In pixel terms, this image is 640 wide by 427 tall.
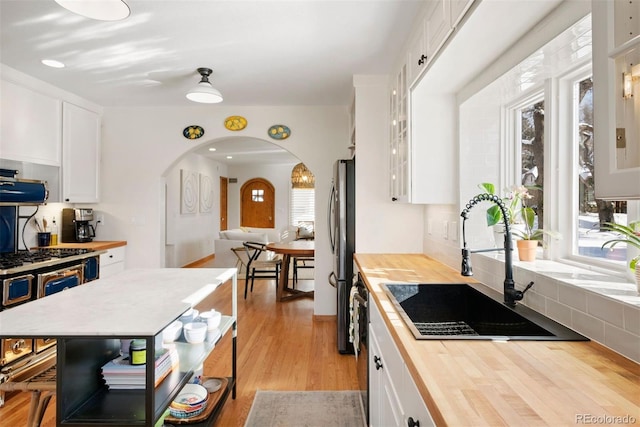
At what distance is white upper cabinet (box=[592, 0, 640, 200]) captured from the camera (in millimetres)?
707

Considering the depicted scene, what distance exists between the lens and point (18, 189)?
2971mm

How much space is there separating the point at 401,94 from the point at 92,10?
1.94 meters

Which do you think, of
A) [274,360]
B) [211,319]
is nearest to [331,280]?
[274,360]

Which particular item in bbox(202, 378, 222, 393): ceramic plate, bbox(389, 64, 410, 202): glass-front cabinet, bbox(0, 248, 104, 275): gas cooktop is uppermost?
bbox(389, 64, 410, 202): glass-front cabinet

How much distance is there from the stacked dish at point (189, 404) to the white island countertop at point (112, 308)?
63cm

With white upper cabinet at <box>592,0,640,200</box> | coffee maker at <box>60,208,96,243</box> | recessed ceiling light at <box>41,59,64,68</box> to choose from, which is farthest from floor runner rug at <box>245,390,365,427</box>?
recessed ceiling light at <box>41,59,64,68</box>

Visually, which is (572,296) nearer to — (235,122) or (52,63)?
(235,122)

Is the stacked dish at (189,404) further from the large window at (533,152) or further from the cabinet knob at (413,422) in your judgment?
the large window at (533,152)

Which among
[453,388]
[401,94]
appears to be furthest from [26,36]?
[453,388]

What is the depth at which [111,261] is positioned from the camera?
155 inches

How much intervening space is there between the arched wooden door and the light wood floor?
5664 mm

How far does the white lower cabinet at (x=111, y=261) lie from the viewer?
3791 mm

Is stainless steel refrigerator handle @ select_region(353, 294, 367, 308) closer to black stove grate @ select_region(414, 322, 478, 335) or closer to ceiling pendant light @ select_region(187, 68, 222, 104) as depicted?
black stove grate @ select_region(414, 322, 478, 335)

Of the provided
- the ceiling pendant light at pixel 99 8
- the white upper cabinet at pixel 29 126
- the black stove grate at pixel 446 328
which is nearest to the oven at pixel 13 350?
the white upper cabinet at pixel 29 126
